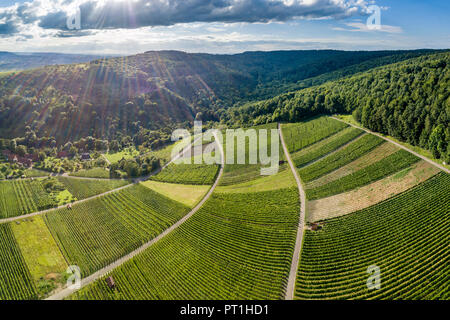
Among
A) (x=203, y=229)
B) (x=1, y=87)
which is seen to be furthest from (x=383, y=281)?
(x=1, y=87)

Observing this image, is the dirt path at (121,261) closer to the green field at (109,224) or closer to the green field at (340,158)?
the green field at (109,224)

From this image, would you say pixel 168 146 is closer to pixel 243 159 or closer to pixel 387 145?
pixel 243 159

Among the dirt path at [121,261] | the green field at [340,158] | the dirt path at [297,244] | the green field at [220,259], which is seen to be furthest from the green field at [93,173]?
the green field at [340,158]

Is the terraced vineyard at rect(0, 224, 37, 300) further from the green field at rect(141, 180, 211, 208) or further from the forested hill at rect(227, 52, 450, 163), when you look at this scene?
the forested hill at rect(227, 52, 450, 163)

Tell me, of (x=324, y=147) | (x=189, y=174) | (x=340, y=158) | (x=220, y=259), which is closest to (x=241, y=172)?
(x=189, y=174)

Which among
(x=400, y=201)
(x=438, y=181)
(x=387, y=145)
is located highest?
(x=387, y=145)
